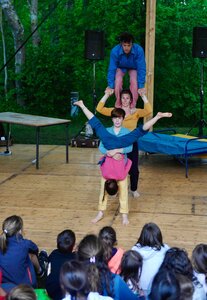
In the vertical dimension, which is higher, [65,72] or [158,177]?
[65,72]

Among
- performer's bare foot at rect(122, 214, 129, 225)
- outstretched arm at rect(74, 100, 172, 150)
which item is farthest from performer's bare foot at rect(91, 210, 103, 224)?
outstretched arm at rect(74, 100, 172, 150)

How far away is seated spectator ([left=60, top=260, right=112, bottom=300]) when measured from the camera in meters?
2.34

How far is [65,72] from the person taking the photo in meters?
13.1

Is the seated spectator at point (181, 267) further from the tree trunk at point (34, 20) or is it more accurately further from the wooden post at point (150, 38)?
the tree trunk at point (34, 20)

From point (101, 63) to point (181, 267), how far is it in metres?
10.9

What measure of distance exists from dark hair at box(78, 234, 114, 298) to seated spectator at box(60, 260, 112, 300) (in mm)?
57

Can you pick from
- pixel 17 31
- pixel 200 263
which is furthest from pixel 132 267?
pixel 17 31

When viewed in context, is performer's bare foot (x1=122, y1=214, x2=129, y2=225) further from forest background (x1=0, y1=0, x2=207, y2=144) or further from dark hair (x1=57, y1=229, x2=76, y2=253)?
forest background (x1=0, y1=0, x2=207, y2=144)

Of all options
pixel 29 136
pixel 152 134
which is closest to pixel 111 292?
pixel 152 134

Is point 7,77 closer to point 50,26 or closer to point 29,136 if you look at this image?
point 50,26

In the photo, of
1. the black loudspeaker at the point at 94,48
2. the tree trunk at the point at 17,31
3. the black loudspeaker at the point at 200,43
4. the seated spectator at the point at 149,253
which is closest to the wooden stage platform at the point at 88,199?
the seated spectator at the point at 149,253

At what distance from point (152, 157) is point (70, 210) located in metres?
2.95

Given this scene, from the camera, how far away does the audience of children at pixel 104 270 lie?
7.66 feet

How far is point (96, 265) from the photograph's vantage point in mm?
2602
